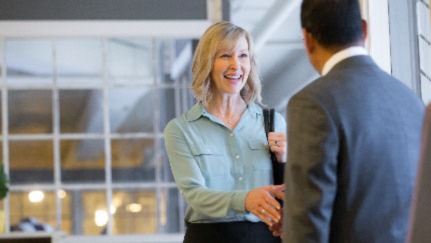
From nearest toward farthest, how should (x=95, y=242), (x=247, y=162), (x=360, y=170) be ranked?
(x=360, y=170) < (x=247, y=162) < (x=95, y=242)

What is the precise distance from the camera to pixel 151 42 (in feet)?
30.5

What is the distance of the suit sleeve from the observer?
2016 millimetres

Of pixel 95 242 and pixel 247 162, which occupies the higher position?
pixel 247 162

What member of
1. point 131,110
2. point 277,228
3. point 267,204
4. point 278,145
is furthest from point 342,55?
point 131,110

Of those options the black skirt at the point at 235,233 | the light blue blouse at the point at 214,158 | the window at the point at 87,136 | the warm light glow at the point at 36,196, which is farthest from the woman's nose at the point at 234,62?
the warm light glow at the point at 36,196

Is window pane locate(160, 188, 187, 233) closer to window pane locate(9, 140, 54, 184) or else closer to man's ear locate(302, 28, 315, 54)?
window pane locate(9, 140, 54, 184)

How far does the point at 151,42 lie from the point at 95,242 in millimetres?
1867

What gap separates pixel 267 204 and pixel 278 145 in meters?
0.38

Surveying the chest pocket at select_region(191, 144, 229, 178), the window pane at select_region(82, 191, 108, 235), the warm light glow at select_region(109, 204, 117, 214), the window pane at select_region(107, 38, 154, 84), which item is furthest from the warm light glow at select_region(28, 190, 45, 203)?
the chest pocket at select_region(191, 144, 229, 178)

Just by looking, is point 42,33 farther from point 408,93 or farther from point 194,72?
point 408,93

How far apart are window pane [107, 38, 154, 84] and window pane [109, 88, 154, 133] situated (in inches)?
4.1

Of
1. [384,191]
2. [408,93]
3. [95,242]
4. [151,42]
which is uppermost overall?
[151,42]

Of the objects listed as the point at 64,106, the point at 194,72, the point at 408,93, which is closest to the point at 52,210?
the point at 64,106

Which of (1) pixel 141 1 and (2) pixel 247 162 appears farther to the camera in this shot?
(1) pixel 141 1
